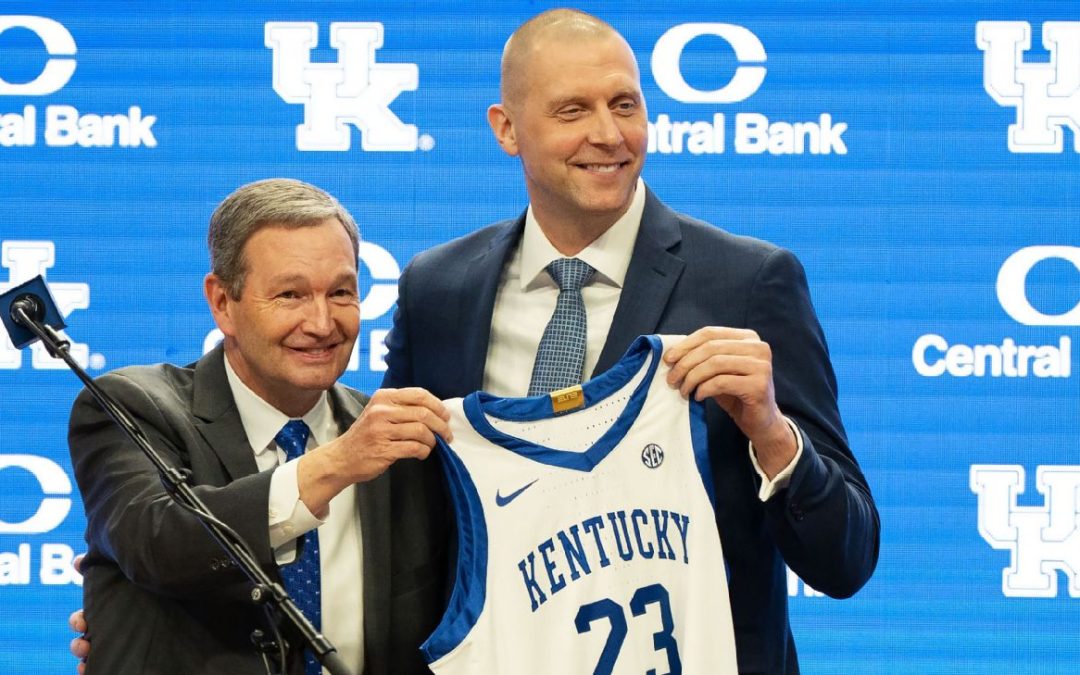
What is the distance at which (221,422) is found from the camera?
2354 millimetres

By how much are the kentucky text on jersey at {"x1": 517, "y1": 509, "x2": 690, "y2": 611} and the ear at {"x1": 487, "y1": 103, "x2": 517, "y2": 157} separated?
2.52 ft

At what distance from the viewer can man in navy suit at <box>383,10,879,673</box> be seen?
2291 mm

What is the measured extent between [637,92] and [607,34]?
0.12 meters

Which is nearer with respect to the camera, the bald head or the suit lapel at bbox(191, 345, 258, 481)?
the suit lapel at bbox(191, 345, 258, 481)

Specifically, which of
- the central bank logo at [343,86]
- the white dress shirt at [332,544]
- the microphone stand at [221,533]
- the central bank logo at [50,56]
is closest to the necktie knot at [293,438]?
the white dress shirt at [332,544]

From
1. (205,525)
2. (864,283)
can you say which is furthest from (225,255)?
(864,283)

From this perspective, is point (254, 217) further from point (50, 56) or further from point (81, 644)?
→ point (50, 56)

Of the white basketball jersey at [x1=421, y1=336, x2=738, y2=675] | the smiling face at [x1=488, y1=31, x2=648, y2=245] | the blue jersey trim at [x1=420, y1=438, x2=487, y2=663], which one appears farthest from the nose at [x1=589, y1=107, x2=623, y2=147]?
the blue jersey trim at [x1=420, y1=438, x2=487, y2=663]

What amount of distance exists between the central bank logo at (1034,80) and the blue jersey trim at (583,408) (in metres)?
1.75

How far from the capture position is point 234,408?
2383 millimetres

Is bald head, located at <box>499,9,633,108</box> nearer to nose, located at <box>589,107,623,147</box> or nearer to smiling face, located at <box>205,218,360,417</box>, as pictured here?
nose, located at <box>589,107,623,147</box>

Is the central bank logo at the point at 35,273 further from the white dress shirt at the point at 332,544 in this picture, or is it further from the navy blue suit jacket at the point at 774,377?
the navy blue suit jacket at the point at 774,377

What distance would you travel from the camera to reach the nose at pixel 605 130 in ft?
8.04

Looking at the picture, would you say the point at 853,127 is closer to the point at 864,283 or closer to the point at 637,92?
the point at 864,283
